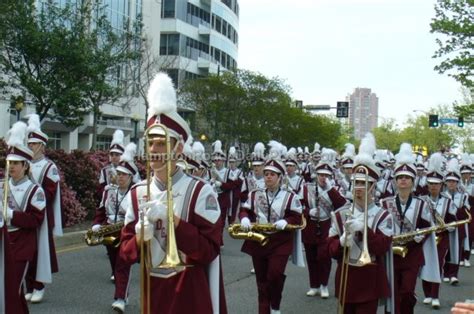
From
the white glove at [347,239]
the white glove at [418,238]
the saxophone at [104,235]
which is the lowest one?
the saxophone at [104,235]

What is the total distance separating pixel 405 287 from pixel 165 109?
3.95m

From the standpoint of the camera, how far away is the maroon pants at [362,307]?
6.72 metres

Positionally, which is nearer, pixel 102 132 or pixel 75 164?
pixel 75 164

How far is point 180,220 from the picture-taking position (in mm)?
4523

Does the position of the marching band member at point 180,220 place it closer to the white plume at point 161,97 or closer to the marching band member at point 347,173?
the white plume at point 161,97

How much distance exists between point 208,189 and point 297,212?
12.8 feet

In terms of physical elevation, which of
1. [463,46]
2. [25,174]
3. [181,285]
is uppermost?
[463,46]

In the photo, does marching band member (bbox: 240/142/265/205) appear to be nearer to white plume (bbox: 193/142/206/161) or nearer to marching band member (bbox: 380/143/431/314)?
white plume (bbox: 193/142/206/161)

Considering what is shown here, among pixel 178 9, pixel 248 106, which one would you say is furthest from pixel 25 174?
pixel 178 9

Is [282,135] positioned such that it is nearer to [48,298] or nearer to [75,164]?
[75,164]

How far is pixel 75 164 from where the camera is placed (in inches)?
658

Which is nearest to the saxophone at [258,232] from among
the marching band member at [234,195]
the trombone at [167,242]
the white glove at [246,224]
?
the white glove at [246,224]

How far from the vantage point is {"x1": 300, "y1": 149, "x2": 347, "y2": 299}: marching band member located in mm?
10367

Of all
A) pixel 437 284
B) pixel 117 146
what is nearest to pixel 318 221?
pixel 437 284
